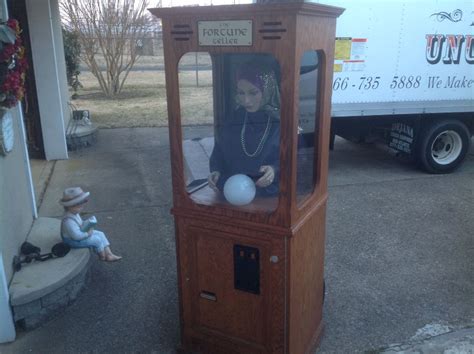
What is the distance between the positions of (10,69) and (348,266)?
304 cm

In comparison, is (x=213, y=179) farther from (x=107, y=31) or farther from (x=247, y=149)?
(x=107, y=31)

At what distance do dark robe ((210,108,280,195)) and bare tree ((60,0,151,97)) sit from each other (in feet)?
40.4

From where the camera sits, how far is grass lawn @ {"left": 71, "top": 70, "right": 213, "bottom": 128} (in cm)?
251

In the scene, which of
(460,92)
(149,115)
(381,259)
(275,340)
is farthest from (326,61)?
(149,115)

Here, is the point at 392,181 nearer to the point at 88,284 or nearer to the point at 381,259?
the point at 381,259

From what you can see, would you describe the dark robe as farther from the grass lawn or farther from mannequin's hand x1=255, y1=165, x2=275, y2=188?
the grass lawn

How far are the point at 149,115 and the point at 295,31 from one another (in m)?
9.20

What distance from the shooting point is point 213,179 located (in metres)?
2.65

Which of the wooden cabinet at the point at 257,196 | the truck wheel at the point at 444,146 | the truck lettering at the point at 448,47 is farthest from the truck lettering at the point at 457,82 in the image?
the wooden cabinet at the point at 257,196

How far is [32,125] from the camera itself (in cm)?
711

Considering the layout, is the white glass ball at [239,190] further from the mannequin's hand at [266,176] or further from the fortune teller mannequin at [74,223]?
the fortune teller mannequin at [74,223]

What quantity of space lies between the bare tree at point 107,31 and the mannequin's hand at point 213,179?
1233 cm

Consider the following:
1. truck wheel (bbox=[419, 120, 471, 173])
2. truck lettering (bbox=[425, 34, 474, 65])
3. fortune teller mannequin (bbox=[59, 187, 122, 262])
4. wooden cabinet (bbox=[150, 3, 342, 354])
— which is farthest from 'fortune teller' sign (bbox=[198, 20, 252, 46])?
truck wheel (bbox=[419, 120, 471, 173])

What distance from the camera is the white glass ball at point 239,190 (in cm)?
246
